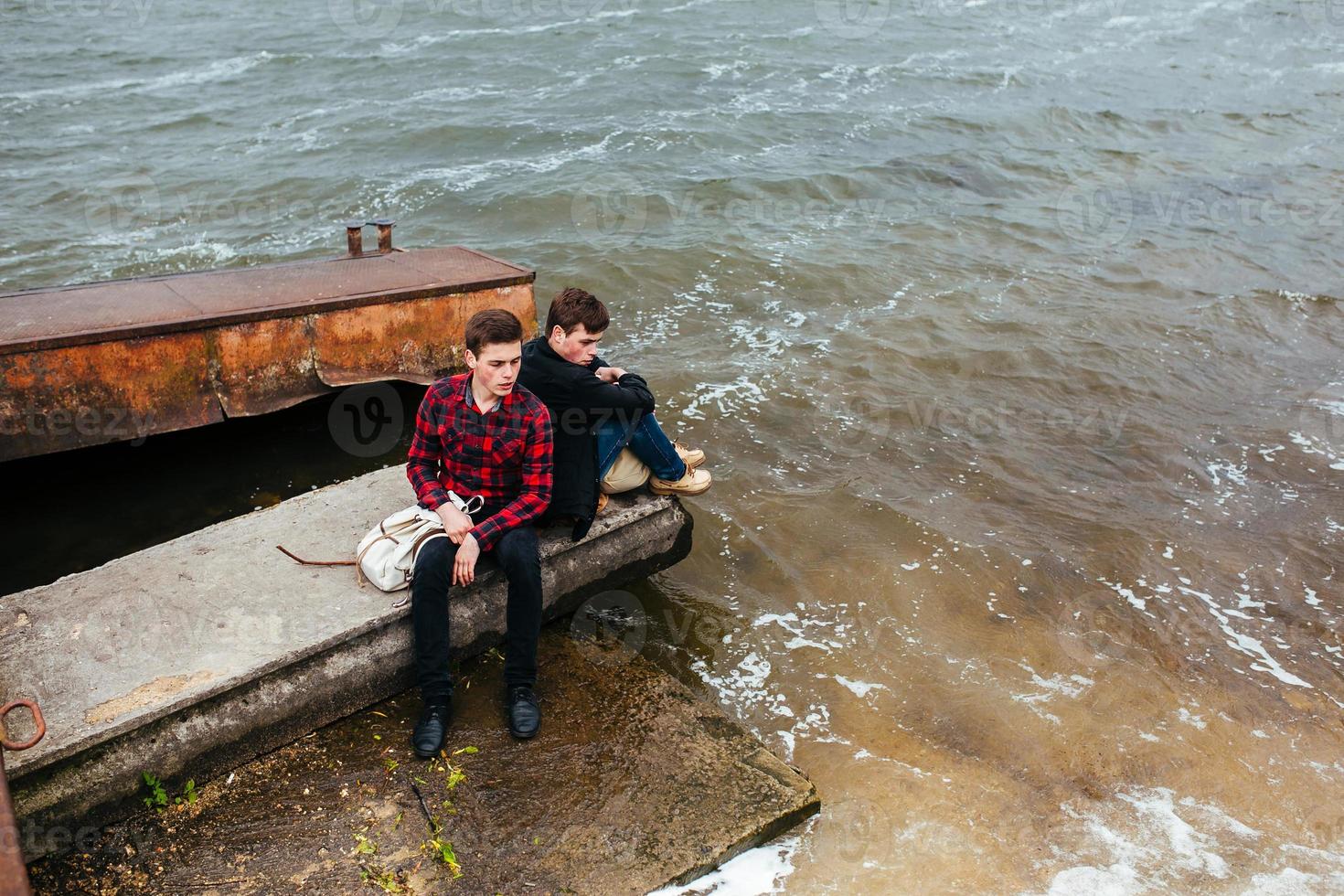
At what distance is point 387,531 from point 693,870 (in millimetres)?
1784

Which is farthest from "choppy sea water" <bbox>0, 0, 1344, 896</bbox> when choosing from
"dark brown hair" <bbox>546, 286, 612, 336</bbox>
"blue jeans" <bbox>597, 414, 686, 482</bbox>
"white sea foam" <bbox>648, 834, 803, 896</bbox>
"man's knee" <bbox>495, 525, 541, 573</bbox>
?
"dark brown hair" <bbox>546, 286, 612, 336</bbox>

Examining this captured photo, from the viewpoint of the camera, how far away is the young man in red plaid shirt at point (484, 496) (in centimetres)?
391

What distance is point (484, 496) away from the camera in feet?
14.0

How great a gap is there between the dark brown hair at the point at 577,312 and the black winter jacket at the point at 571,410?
7.8 inches

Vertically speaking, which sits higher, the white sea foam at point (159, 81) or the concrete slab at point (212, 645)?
the white sea foam at point (159, 81)

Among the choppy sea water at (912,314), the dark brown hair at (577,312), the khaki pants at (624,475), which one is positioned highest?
the dark brown hair at (577,312)

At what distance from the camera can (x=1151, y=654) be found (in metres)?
5.18

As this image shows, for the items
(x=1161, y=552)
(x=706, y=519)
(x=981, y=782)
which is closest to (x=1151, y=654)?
(x=1161, y=552)

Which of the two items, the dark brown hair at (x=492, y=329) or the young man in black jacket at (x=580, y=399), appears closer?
the dark brown hair at (x=492, y=329)

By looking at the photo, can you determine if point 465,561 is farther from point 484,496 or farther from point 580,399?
point 580,399

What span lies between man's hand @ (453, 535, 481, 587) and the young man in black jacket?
0.52 metres

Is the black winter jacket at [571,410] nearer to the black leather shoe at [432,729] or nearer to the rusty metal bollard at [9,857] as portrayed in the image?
the black leather shoe at [432,729]

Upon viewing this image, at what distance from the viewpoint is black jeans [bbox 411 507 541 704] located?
390cm

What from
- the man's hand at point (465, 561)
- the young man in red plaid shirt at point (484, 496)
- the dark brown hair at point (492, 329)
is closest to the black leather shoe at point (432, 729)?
the young man in red plaid shirt at point (484, 496)
